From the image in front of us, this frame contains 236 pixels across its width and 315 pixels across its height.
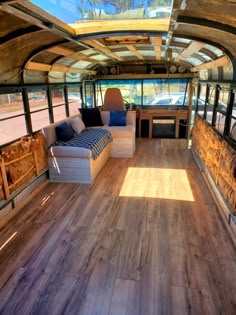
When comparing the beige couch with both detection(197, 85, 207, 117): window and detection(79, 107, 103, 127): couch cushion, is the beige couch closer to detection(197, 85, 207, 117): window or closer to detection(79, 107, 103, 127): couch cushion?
detection(79, 107, 103, 127): couch cushion

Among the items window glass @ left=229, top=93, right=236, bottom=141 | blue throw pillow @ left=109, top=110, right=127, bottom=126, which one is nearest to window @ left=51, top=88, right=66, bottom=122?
blue throw pillow @ left=109, top=110, right=127, bottom=126

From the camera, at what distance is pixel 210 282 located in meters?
1.96

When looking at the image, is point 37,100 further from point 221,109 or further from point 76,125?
point 221,109

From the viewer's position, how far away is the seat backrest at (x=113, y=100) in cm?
627

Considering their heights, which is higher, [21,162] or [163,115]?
[163,115]

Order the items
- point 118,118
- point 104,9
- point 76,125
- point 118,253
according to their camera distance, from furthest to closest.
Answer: point 118,118, point 76,125, point 118,253, point 104,9

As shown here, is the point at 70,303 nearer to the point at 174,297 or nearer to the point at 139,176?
the point at 174,297

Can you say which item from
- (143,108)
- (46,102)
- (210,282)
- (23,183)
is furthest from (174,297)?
(143,108)

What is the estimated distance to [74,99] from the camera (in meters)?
6.08

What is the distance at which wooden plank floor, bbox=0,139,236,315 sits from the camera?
1.80 metres

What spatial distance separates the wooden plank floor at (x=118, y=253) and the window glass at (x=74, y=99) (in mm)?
2727

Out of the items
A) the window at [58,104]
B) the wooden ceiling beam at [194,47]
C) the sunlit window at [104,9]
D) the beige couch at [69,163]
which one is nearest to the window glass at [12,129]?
the beige couch at [69,163]

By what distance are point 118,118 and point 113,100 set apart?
0.87 meters

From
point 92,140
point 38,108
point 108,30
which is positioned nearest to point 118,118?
point 92,140
